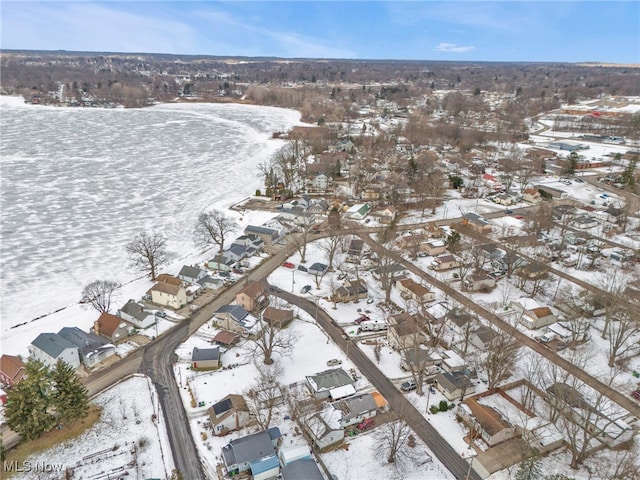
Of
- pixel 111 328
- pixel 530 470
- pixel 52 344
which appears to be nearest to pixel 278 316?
pixel 111 328

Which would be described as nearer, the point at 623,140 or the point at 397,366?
the point at 397,366

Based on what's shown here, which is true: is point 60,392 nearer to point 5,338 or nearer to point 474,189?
point 5,338

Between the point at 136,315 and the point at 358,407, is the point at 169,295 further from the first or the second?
the point at 358,407

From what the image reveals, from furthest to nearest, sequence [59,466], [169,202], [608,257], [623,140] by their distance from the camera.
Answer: [623,140]
[169,202]
[608,257]
[59,466]

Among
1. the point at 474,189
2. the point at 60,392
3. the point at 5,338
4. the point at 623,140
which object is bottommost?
the point at 5,338

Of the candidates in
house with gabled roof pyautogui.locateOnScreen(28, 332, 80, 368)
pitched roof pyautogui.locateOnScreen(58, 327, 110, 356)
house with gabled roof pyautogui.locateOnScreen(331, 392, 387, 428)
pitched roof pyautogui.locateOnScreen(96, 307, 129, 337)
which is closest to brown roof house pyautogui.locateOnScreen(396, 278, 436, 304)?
house with gabled roof pyautogui.locateOnScreen(331, 392, 387, 428)

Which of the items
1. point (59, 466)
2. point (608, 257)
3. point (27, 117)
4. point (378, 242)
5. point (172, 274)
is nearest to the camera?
point (59, 466)

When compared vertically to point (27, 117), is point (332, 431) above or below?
below

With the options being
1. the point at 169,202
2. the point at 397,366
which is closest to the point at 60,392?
the point at 397,366
